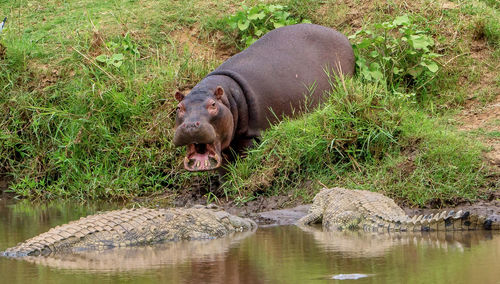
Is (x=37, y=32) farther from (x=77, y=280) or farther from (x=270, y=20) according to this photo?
(x=77, y=280)

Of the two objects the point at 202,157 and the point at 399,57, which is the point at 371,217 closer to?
the point at 202,157

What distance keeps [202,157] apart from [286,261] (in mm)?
2823

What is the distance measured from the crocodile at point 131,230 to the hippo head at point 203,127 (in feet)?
3.22

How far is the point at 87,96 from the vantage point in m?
9.57

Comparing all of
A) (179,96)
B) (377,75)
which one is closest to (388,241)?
(179,96)

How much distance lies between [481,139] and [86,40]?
16.4 ft

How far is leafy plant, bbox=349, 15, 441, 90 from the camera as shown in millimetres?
9289

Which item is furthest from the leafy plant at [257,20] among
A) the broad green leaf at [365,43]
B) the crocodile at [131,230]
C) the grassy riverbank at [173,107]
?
the crocodile at [131,230]

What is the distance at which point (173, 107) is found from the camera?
30.0ft

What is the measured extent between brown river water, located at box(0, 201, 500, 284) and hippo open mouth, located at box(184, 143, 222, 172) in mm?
1313

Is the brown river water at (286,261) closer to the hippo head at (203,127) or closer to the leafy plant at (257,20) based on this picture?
the hippo head at (203,127)

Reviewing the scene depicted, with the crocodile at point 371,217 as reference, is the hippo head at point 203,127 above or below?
above

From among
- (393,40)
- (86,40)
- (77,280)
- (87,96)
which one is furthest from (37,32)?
(77,280)

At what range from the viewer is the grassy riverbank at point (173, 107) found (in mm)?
7680
